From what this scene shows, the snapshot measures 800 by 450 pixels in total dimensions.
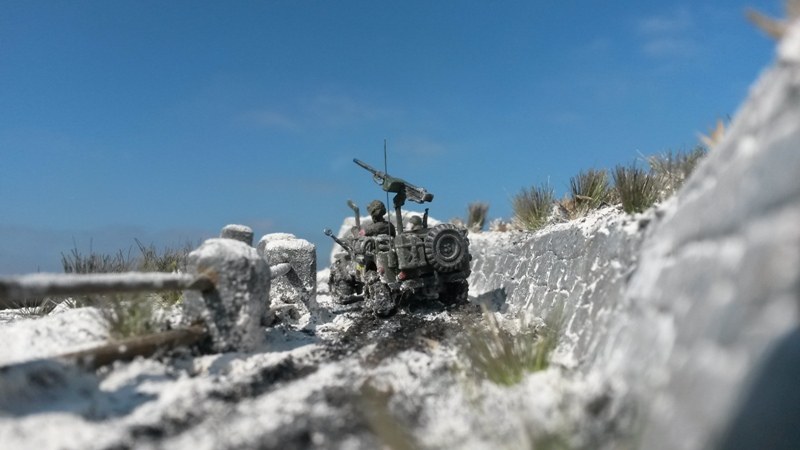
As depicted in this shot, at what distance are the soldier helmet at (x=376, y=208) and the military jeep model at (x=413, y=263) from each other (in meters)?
0.44

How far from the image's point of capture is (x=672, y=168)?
7766mm

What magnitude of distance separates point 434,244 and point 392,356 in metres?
3.42

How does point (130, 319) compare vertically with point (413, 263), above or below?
below

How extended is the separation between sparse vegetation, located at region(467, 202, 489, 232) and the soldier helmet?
6864 mm

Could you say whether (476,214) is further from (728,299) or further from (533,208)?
(728,299)

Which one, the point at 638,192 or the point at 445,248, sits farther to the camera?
the point at 445,248

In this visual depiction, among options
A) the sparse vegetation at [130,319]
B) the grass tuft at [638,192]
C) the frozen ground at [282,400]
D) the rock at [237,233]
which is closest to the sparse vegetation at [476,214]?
the rock at [237,233]

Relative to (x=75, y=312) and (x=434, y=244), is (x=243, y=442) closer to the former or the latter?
(x=75, y=312)

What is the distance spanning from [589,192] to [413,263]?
11.8ft

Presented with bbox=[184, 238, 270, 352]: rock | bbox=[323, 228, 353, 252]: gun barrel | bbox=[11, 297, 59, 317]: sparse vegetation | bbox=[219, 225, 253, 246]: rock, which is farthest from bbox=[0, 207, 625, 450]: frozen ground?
bbox=[11, 297, 59, 317]: sparse vegetation

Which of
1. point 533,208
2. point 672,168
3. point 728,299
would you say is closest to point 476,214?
point 533,208

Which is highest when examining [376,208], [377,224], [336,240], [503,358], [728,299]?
[376,208]

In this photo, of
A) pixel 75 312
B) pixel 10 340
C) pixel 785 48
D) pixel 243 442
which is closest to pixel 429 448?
pixel 243 442

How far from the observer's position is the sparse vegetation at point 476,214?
17.3m
